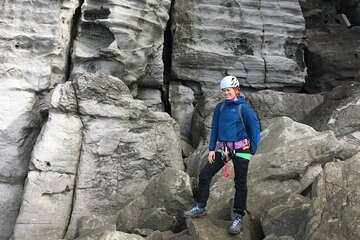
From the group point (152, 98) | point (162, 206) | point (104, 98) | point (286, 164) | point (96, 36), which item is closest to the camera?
point (162, 206)

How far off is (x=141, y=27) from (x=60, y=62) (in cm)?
287

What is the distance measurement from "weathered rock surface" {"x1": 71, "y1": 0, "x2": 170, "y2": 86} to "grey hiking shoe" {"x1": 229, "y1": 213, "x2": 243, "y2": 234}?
7.18m

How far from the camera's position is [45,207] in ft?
30.6

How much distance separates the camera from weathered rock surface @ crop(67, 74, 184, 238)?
9.77 m

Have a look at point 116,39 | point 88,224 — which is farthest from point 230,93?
point 116,39

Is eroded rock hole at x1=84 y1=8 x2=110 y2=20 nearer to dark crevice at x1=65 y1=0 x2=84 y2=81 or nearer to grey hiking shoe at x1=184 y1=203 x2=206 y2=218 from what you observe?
dark crevice at x1=65 y1=0 x2=84 y2=81

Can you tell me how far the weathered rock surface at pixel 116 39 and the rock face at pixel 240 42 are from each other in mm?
1793

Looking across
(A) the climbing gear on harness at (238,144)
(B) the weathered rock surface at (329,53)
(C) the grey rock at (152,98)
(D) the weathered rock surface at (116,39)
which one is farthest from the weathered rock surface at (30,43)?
(B) the weathered rock surface at (329,53)

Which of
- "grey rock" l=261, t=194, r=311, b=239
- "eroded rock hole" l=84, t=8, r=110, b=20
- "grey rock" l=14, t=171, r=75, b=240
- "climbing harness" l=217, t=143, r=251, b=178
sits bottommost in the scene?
"grey rock" l=14, t=171, r=75, b=240

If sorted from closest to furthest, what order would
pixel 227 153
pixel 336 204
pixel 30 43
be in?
pixel 336 204 < pixel 227 153 < pixel 30 43

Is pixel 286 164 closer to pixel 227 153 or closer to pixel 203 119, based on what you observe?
pixel 227 153

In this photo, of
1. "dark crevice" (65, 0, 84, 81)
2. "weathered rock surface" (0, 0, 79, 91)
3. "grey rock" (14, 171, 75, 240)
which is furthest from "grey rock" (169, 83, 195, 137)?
"grey rock" (14, 171, 75, 240)

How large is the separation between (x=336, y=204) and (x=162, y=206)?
3.63m

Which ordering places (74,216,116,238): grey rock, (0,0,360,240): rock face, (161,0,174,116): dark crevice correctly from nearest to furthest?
1. (0,0,360,240): rock face
2. (74,216,116,238): grey rock
3. (161,0,174,116): dark crevice
